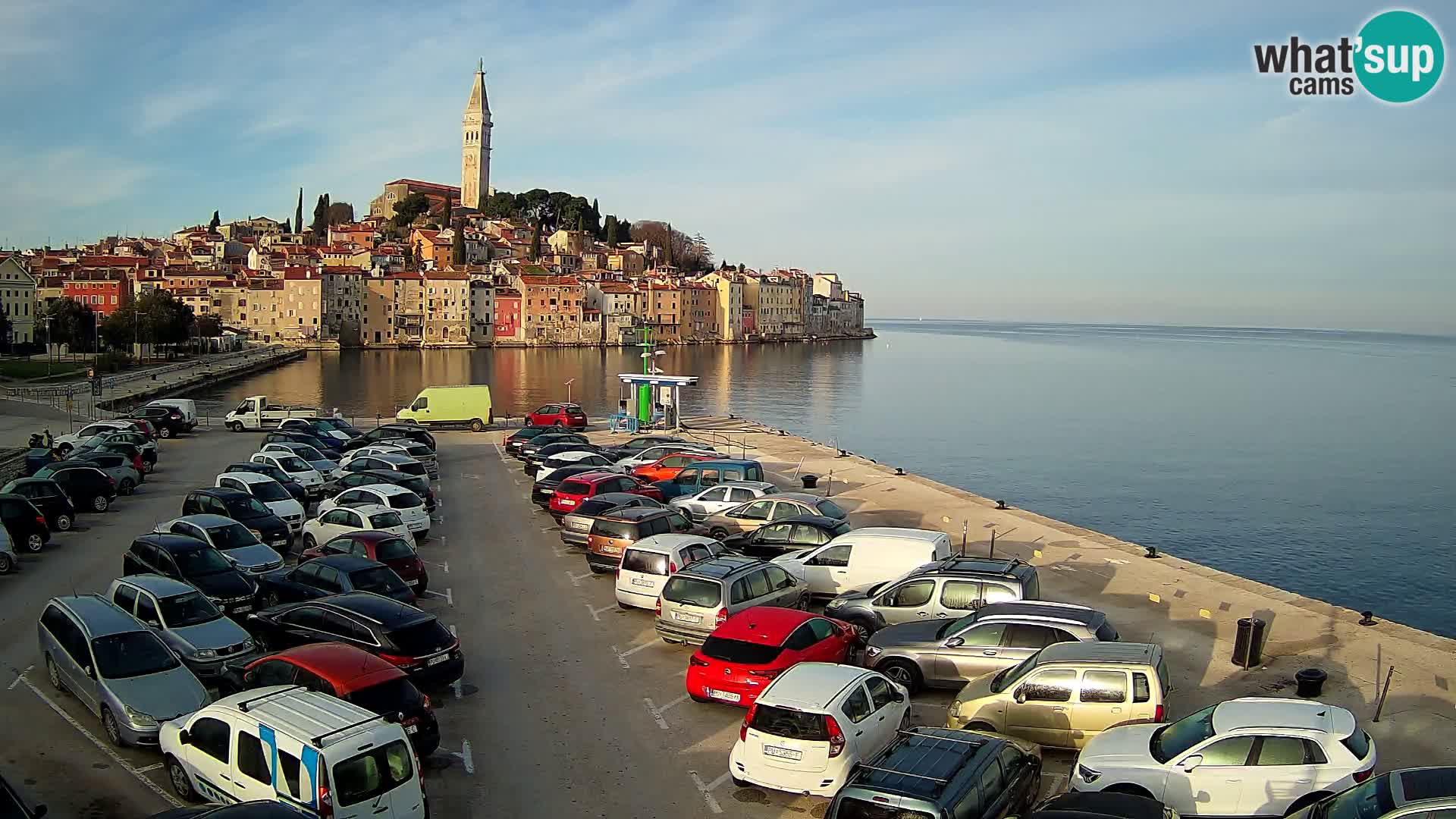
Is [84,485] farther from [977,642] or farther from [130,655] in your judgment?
[977,642]

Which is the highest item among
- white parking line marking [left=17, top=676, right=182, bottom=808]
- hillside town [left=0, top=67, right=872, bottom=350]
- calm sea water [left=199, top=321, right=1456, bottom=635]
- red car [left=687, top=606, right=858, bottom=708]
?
hillside town [left=0, top=67, right=872, bottom=350]

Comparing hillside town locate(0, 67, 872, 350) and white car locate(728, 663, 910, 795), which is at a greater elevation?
hillside town locate(0, 67, 872, 350)

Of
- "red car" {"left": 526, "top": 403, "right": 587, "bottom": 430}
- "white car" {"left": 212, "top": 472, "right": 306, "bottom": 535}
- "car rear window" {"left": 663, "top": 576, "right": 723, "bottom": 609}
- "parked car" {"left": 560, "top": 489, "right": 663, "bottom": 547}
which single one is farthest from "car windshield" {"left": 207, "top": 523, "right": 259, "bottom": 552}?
"red car" {"left": 526, "top": 403, "right": 587, "bottom": 430}

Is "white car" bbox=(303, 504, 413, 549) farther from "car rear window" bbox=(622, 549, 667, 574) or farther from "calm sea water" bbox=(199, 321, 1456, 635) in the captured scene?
"calm sea water" bbox=(199, 321, 1456, 635)

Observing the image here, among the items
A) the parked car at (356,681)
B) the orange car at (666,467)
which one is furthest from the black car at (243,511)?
the parked car at (356,681)

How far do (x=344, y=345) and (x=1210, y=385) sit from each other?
347 ft

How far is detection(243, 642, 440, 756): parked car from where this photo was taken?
956cm

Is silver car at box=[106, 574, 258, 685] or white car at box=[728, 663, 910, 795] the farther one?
silver car at box=[106, 574, 258, 685]

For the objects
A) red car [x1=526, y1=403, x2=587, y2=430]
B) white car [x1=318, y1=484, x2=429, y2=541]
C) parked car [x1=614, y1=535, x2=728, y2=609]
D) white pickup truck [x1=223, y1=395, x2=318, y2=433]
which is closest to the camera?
parked car [x1=614, y1=535, x2=728, y2=609]

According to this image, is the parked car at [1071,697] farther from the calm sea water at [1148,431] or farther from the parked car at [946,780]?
the calm sea water at [1148,431]

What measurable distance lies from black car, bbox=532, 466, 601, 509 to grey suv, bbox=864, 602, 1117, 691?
12310 mm

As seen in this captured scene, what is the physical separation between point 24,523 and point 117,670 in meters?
10.3

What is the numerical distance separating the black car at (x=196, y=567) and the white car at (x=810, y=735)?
8226 mm

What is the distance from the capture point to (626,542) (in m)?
17.3
